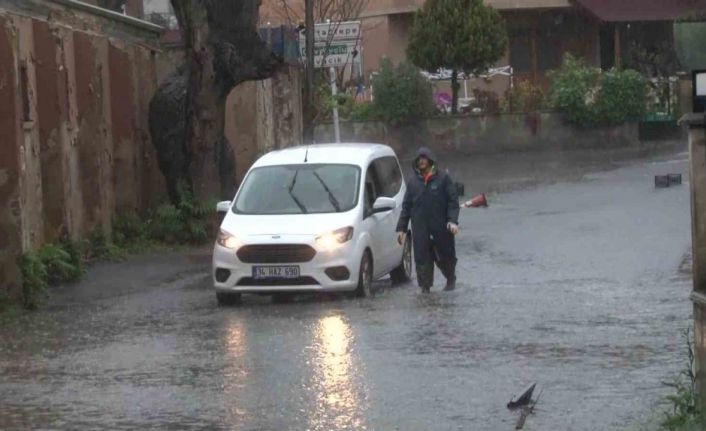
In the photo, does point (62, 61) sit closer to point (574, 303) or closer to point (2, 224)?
point (2, 224)

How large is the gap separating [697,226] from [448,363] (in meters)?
3.80

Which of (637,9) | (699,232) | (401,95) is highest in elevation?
(637,9)

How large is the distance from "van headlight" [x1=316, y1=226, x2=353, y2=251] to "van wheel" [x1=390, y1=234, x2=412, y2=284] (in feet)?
7.75

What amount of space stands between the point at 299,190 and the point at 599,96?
74.4 feet

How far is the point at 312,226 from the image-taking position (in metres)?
17.2

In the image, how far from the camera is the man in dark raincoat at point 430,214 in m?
17.5

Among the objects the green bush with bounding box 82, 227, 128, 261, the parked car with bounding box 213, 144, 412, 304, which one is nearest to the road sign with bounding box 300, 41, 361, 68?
the green bush with bounding box 82, 227, 128, 261

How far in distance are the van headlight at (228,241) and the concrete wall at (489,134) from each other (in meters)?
22.5

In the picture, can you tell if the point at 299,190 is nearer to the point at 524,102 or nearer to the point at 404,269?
the point at 404,269

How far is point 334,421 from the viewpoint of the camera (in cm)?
1016

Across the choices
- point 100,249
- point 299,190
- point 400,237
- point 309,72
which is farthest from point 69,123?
point 309,72

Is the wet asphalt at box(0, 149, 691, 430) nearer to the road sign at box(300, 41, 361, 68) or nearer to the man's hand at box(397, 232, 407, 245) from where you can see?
the man's hand at box(397, 232, 407, 245)

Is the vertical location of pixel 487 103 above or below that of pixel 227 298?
above

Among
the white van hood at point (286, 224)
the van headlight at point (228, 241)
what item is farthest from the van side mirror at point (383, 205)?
the van headlight at point (228, 241)
